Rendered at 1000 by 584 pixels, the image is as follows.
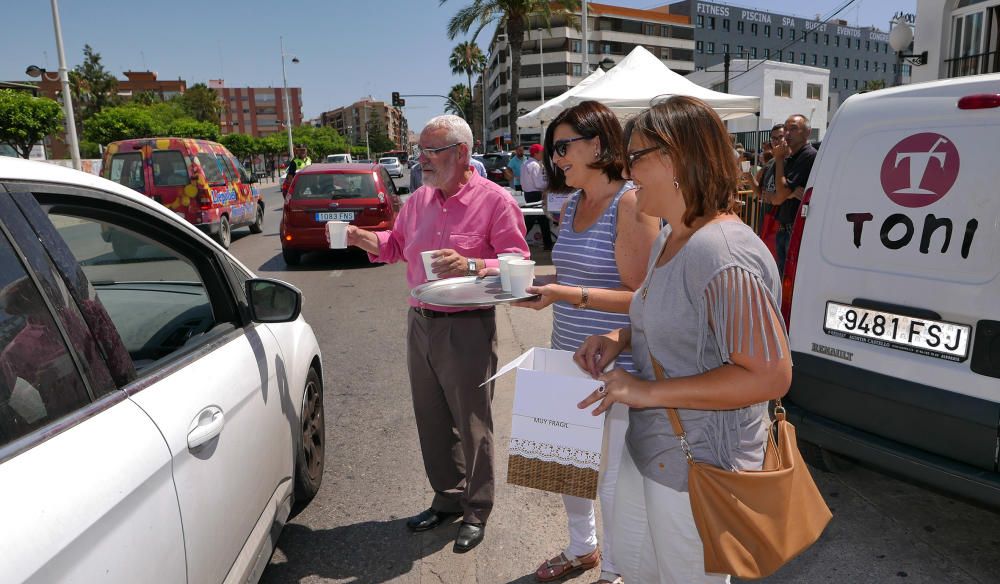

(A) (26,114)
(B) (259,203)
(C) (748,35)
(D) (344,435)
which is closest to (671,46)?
(C) (748,35)

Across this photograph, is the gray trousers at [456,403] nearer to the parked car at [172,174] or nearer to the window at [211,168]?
the parked car at [172,174]

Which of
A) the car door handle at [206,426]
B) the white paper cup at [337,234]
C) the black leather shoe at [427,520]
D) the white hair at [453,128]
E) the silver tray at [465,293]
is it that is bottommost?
the black leather shoe at [427,520]

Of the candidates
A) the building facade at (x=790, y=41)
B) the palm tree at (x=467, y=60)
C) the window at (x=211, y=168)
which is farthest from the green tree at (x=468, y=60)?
the window at (x=211, y=168)

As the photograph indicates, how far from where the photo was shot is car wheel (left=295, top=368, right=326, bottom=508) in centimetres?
302

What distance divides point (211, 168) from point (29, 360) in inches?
502

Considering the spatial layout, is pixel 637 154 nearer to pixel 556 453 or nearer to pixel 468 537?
pixel 556 453

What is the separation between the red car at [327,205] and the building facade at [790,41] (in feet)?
276

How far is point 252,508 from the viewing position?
2.17 metres

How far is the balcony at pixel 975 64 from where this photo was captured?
10.9 meters

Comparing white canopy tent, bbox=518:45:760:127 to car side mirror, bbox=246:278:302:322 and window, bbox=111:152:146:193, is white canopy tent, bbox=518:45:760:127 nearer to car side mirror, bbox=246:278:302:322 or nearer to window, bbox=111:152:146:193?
window, bbox=111:152:146:193

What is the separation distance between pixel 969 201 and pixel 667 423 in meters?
1.73

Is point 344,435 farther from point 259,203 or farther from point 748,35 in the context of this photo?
point 748,35

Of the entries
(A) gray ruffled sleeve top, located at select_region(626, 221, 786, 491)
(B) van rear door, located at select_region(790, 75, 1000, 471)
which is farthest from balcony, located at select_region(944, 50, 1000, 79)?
(A) gray ruffled sleeve top, located at select_region(626, 221, 786, 491)

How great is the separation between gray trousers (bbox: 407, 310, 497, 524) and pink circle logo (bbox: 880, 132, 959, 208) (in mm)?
1793
